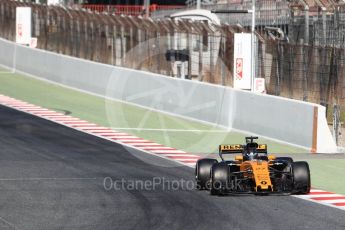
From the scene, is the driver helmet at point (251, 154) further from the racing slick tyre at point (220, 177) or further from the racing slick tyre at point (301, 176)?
the racing slick tyre at point (301, 176)

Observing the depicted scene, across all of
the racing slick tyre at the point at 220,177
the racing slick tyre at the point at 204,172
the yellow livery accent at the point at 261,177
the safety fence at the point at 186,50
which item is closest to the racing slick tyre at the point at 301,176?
the yellow livery accent at the point at 261,177

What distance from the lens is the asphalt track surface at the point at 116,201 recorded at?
52.0ft

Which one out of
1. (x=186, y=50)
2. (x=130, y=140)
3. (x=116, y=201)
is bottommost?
(x=130, y=140)

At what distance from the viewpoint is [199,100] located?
32219 mm

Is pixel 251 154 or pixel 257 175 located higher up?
pixel 251 154

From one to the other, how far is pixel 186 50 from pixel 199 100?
293 inches

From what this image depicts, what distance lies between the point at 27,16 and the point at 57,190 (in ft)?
113

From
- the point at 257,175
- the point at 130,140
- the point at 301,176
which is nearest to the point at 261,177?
the point at 257,175

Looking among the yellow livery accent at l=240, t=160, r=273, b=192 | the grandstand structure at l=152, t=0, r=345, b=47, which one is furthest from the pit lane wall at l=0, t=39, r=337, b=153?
the yellow livery accent at l=240, t=160, r=273, b=192

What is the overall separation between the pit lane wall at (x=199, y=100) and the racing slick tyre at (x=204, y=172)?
7.28 m

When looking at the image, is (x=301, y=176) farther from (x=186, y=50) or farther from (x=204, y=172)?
(x=186, y=50)

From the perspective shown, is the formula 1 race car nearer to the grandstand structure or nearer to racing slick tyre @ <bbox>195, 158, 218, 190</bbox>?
racing slick tyre @ <bbox>195, 158, 218, 190</bbox>

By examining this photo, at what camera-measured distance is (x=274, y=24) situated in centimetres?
4541

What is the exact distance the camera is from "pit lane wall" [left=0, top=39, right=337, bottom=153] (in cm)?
2633
